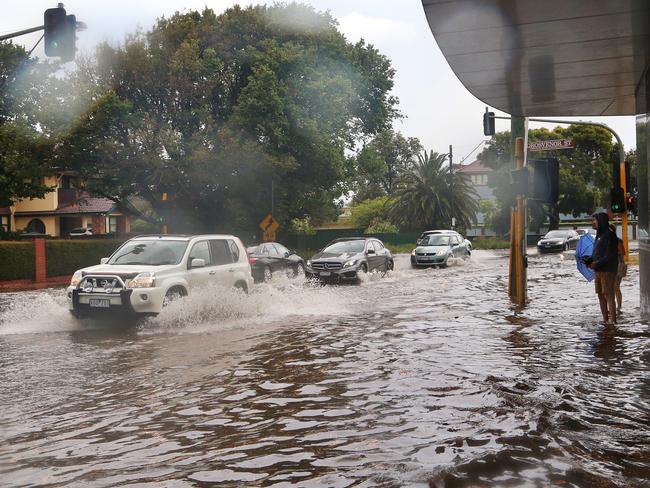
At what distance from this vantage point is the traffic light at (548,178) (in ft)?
36.8

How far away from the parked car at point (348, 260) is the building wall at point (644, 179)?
11269 millimetres

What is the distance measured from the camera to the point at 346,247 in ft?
79.7

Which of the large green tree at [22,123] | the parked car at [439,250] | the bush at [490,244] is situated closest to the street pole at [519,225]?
the parked car at [439,250]

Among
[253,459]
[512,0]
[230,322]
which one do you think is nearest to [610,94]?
[512,0]

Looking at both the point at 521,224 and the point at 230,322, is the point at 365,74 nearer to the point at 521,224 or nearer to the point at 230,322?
the point at 521,224

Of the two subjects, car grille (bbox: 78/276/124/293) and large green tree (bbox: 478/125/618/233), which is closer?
car grille (bbox: 78/276/124/293)

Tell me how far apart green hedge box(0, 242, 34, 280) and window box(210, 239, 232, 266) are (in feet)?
50.3

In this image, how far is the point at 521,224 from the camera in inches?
563

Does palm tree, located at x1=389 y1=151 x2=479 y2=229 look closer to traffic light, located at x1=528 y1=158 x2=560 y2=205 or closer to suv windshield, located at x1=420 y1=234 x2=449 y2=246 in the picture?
suv windshield, located at x1=420 y1=234 x2=449 y2=246

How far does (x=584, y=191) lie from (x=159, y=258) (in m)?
57.7

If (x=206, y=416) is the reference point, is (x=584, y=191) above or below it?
above

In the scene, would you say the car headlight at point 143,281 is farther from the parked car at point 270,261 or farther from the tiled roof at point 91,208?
the tiled roof at point 91,208

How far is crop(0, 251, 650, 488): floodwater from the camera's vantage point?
4652 mm

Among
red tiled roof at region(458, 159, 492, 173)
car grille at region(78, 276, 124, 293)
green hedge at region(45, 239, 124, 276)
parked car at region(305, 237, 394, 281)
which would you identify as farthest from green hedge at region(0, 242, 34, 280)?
red tiled roof at region(458, 159, 492, 173)
